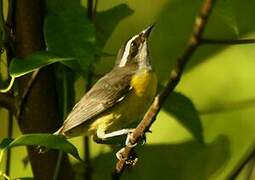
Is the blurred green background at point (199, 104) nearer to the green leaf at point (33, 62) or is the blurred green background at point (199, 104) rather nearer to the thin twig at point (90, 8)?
the thin twig at point (90, 8)

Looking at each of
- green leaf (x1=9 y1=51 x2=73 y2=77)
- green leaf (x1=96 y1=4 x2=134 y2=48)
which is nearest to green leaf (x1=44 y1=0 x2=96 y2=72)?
green leaf (x1=9 y1=51 x2=73 y2=77)

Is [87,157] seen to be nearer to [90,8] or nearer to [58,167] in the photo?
[58,167]

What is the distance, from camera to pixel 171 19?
1.60 m

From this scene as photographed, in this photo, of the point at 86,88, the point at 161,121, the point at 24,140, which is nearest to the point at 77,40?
the point at 24,140

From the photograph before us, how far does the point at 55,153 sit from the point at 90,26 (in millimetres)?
275

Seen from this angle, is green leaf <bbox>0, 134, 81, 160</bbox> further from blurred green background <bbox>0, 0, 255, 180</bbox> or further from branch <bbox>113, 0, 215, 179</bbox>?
blurred green background <bbox>0, 0, 255, 180</bbox>

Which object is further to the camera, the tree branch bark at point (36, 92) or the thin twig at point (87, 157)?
the thin twig at point (87, 157)

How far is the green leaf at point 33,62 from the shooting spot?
3.50ft

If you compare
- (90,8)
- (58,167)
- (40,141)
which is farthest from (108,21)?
(40,141)

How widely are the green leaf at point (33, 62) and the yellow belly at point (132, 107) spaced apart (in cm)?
36

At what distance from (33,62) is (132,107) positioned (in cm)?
38

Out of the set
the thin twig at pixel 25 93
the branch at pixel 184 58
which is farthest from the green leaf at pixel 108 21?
the branch at pixel 184 58

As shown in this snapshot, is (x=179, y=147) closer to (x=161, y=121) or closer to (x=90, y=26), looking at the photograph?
(x=161, y=121)

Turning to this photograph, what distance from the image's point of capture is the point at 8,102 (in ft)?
4.32
